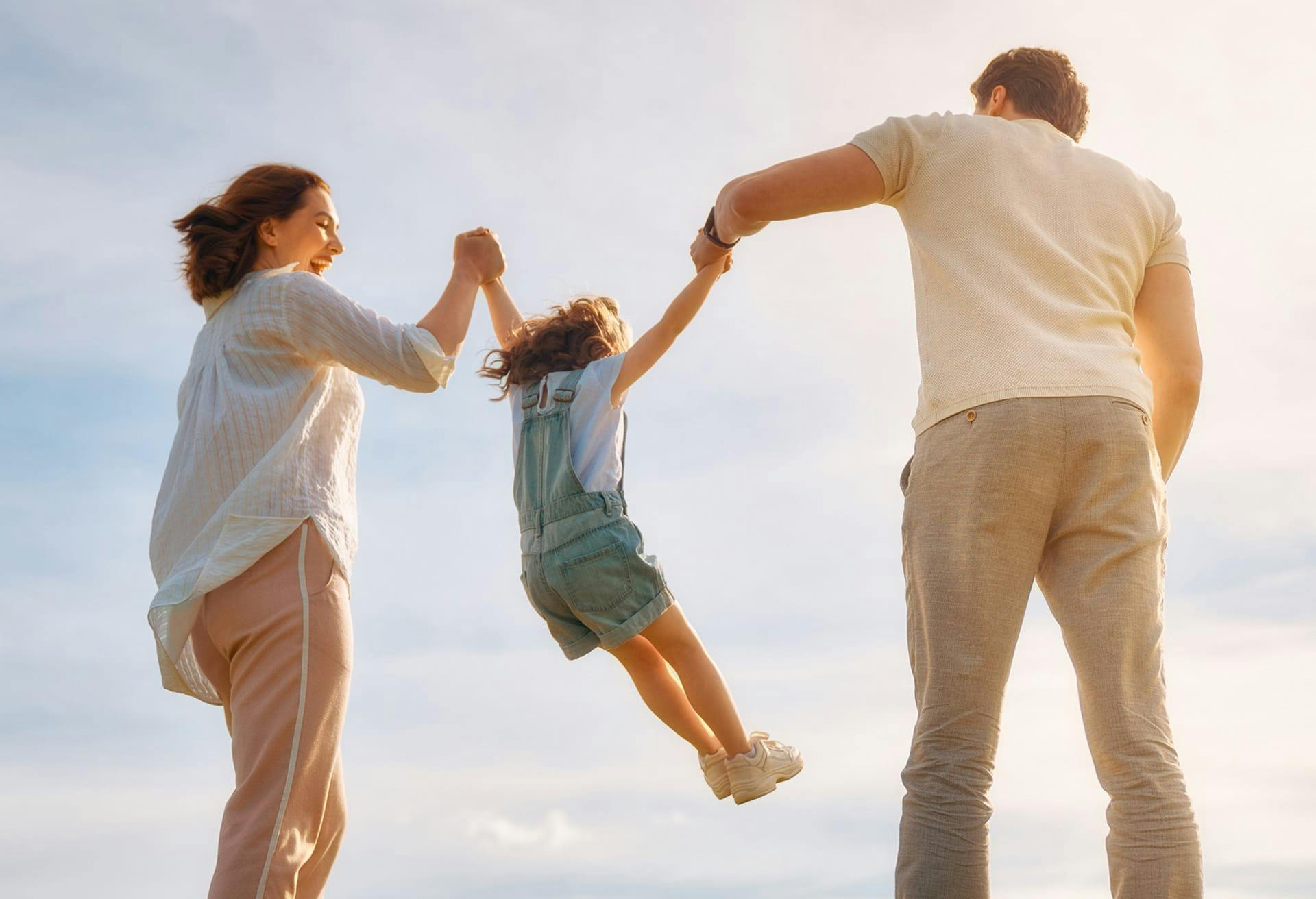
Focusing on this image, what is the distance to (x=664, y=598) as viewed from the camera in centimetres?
500

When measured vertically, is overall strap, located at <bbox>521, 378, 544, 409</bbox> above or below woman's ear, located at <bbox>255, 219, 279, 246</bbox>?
above

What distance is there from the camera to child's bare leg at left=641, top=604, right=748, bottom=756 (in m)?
5.00

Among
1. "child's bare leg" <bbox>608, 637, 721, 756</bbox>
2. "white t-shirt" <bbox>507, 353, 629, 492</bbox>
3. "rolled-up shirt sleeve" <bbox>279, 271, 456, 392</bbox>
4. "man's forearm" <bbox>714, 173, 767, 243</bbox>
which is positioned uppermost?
"white t-shirt" <bbox>507, 353, 629, 492</bbox>

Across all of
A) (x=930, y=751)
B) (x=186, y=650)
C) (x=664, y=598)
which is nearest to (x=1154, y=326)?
(x=930, y=751)

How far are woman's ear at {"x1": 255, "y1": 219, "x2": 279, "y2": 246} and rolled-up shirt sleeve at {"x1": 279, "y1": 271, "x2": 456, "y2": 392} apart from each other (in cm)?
26

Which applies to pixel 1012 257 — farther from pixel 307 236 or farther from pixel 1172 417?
pixel 307 236

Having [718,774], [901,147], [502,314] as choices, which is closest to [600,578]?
[718,774]

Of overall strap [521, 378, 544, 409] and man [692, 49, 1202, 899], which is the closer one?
man [692, 49, 1202, 899]

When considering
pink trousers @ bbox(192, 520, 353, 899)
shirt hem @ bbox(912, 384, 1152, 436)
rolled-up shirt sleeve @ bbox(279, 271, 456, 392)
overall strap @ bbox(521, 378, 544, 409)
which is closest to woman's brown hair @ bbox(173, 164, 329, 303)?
rolled-up shirt sleeve @ bbox(279, 271, 456, 392)

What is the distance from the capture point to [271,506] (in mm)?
3221

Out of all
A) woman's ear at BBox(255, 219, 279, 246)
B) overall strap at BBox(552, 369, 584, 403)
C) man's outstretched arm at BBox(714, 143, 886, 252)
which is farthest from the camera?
overall strap at BBox(552, 369, 584, 403)

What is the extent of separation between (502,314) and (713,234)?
190 cm

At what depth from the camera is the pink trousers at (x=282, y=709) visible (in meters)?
3.01

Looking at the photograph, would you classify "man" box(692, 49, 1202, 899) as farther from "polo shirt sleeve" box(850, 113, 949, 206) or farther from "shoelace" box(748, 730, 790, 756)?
"shoelace" box(748, 730, 790, 756)
